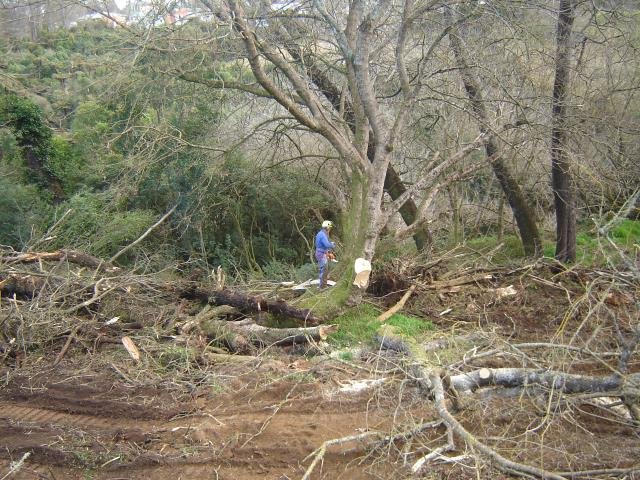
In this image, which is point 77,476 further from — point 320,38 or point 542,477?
point 320,38

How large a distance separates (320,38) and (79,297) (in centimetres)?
620

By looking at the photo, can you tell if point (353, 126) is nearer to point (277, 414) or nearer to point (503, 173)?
point (503, 173)

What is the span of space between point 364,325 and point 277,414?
10.1ft

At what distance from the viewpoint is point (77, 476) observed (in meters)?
4.98

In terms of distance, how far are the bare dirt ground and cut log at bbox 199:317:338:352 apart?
238 mm

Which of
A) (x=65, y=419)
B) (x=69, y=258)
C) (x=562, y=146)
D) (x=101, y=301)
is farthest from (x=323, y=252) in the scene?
(x=65, y=419)

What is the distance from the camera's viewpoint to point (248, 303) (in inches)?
354

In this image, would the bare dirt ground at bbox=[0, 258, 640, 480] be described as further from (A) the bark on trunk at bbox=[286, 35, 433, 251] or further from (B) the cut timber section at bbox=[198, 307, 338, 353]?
(A) the bark on trunk at bbox=[286, 35, 433, 251]

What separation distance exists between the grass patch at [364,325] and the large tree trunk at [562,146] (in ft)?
Result: 13.3

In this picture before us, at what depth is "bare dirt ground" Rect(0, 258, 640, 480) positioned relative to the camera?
4.87 meters

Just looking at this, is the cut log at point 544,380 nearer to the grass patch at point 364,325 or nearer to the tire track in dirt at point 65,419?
the grass patch at point 364,325

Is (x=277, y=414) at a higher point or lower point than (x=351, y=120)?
lower

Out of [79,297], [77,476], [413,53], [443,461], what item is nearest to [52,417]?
[77,476]

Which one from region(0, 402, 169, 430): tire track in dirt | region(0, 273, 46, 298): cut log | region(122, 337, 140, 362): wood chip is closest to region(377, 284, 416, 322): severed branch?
region(122, 337, 140, 362): wood chip
